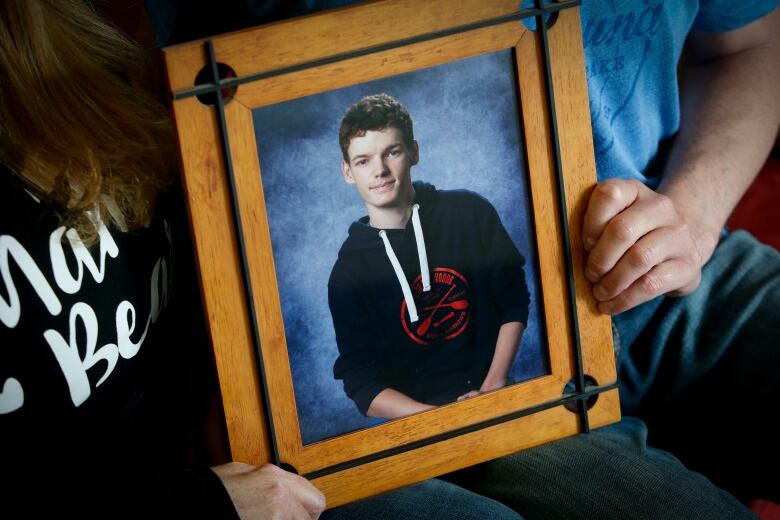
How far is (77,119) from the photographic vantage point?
1.96 feet

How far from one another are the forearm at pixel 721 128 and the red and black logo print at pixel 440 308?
0.31 meters

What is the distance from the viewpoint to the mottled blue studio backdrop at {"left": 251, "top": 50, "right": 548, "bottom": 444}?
57cm

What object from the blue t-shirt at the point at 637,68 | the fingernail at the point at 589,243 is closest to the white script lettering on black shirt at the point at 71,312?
the fingernail at the point at 589,243

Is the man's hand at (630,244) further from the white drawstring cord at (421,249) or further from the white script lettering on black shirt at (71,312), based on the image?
the white script lettering on black shirt at (71,312)

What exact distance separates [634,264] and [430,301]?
18cm

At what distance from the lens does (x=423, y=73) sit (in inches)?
22.9

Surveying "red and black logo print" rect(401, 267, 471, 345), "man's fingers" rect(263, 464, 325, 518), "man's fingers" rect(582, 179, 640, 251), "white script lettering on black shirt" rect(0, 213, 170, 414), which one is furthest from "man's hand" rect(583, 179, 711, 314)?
"white script lettering on black shirt" rect(0, 213, 170, 414)

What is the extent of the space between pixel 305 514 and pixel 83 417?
19 cm

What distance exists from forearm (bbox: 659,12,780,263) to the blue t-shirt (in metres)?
0.03

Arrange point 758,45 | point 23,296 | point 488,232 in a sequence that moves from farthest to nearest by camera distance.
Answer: point 758,45 < point 488,232 < point 23,296

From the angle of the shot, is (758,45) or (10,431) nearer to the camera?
(10,431)

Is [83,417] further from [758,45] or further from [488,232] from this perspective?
[758,45]

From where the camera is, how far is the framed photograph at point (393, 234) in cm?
56

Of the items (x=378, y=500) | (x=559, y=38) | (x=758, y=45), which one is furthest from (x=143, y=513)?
(x=758, y=45)
